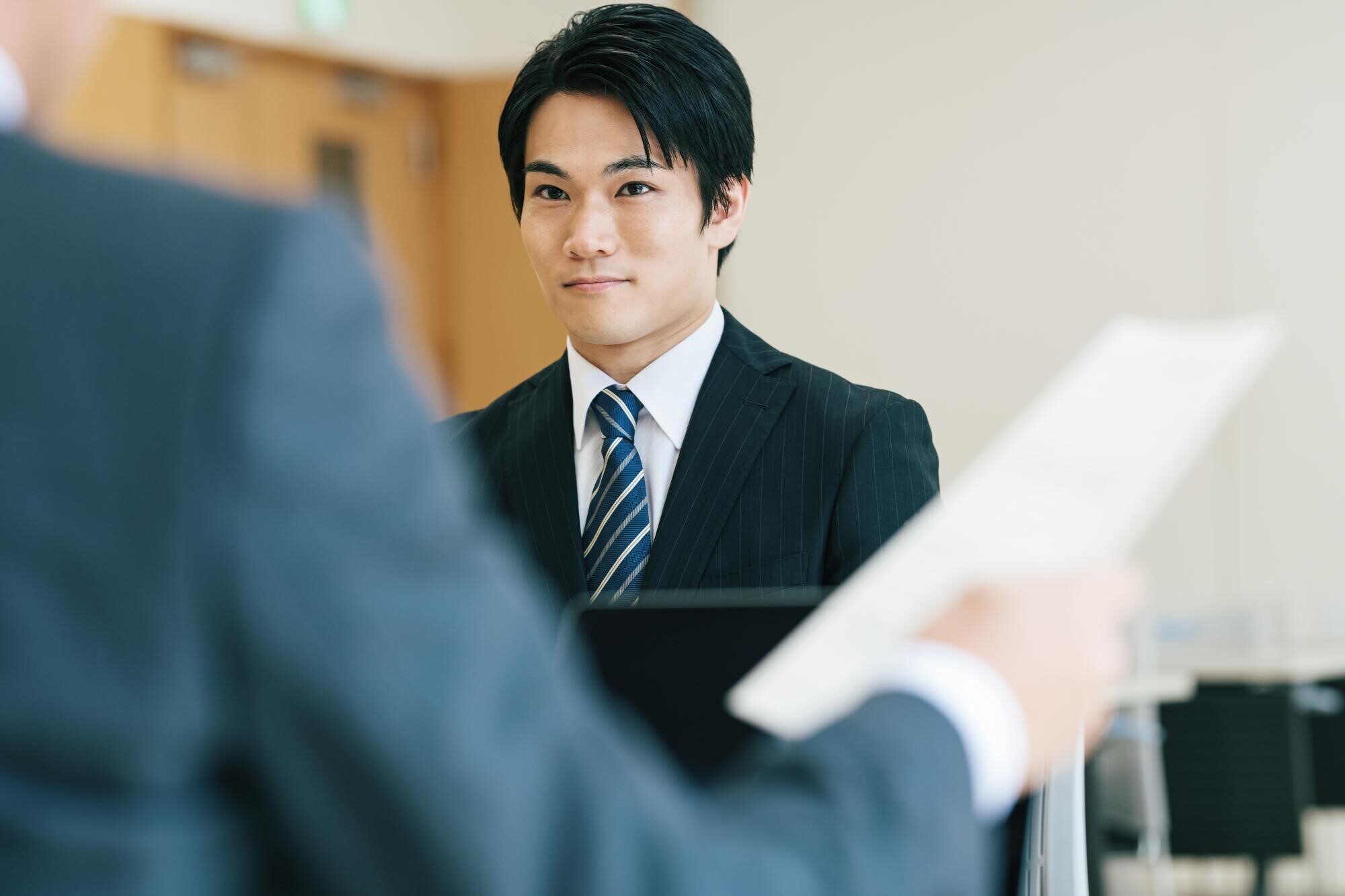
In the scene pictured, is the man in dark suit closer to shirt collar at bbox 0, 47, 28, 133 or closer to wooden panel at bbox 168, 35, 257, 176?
shirt collar at bbox 0, 47, 28, 133

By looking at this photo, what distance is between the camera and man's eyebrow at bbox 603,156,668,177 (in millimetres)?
2131

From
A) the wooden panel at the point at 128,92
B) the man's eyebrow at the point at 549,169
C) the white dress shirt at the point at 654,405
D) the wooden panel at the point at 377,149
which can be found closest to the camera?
the white dress shirt at the point at 654,405

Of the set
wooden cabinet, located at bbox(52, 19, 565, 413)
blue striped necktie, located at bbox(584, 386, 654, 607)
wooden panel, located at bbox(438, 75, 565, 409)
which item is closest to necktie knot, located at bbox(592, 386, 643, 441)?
blue striped necktie, located at bbox(584, 386, 654, 607)

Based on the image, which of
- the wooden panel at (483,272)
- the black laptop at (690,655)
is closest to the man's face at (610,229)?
the black laptop at (690,655)

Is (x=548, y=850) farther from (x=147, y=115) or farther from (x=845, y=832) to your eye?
(x=147, y=115)

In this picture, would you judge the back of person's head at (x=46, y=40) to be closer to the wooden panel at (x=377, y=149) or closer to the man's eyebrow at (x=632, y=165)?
the man's eyebrow at (x=632, y=165)

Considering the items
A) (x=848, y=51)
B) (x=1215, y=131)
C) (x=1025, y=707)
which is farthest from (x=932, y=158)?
(x=1025, y=707)

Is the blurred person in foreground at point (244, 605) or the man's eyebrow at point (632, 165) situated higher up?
the man's eyebrow at point (632, 165)

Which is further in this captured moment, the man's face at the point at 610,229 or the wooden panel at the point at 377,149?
the wooden panel at the point at 377,149

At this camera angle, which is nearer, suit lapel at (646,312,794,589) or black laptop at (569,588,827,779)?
black laptop at (569,588,827,779)

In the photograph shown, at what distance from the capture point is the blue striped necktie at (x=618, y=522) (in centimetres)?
184

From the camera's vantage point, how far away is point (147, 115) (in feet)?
14.8

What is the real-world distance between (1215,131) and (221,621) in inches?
214

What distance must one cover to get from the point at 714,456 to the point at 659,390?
17 centimetres
